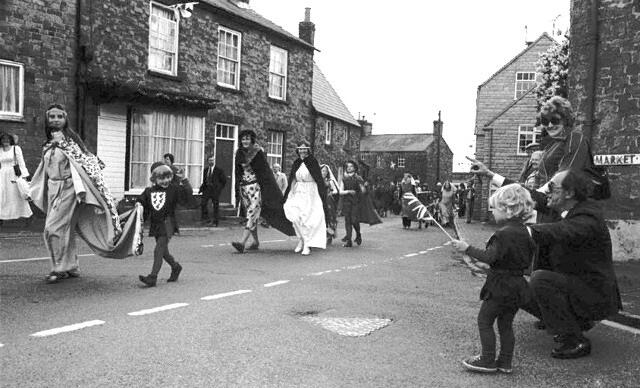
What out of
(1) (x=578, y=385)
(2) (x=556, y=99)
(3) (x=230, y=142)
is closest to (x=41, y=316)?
(1) (x=578, y=385)

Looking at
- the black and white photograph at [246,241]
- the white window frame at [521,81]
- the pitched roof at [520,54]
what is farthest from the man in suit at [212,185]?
the white window frame at [521,81]

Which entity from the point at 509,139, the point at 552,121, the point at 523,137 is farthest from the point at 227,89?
the point at 523,137

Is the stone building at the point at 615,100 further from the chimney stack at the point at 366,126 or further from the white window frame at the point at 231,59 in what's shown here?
the chimney stack at the point at 366,126

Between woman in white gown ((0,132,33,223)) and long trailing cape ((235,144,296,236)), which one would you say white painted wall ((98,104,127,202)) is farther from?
long trailing cape ((235,144,296,236))

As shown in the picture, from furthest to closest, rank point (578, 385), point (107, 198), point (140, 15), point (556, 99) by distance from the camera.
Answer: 1. point (140, 15)
2. point (107, 198)
3. point (556, 99)
4. point (578, 385)

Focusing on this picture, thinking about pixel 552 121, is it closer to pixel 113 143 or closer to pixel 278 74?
pixel 113 143

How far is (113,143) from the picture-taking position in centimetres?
1792

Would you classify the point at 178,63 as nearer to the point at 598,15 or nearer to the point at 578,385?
the point at 598,15

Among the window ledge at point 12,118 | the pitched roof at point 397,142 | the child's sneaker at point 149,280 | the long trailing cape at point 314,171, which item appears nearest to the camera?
the child's sneaker at point 149,280

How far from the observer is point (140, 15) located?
18719 mm

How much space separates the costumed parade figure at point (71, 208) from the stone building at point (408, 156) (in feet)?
205

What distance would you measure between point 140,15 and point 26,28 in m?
4.14

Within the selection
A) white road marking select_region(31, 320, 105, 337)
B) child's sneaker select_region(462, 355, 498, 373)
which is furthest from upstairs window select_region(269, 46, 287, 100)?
child's sneaker select_region(462, 355, 498, 373)

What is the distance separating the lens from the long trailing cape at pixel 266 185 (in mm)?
11500
